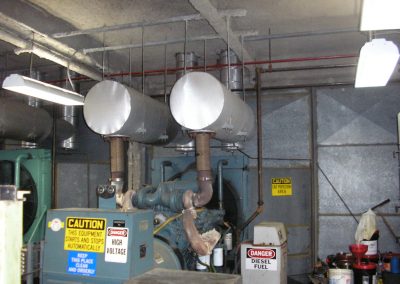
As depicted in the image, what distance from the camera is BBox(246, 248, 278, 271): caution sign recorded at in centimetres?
373

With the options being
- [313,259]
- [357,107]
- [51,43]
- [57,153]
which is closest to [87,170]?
[57,153]

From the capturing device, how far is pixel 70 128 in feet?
17.2

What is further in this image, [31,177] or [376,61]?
[31,177]

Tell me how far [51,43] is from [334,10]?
2.51m

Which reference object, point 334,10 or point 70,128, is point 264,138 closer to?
point 334,10

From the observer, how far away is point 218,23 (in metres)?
3.44

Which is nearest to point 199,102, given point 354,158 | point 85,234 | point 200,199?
point 200,199

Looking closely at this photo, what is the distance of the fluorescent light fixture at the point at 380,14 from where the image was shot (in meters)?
2.13

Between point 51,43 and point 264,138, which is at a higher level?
point 51,43

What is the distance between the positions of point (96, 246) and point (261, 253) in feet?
5.58

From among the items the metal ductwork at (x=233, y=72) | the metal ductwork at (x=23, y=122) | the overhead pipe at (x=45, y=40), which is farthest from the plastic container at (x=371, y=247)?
the metal ductwork at (x=23, y=122)

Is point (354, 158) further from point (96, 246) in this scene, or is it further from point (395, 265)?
point (96, 246)

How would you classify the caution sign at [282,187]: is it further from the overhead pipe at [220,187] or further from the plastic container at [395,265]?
the plastic container at [395,265]

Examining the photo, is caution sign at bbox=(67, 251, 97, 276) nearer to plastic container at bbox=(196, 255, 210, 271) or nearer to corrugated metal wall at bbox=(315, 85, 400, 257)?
plastic container at bbox=(196, 255, 210, 271)
